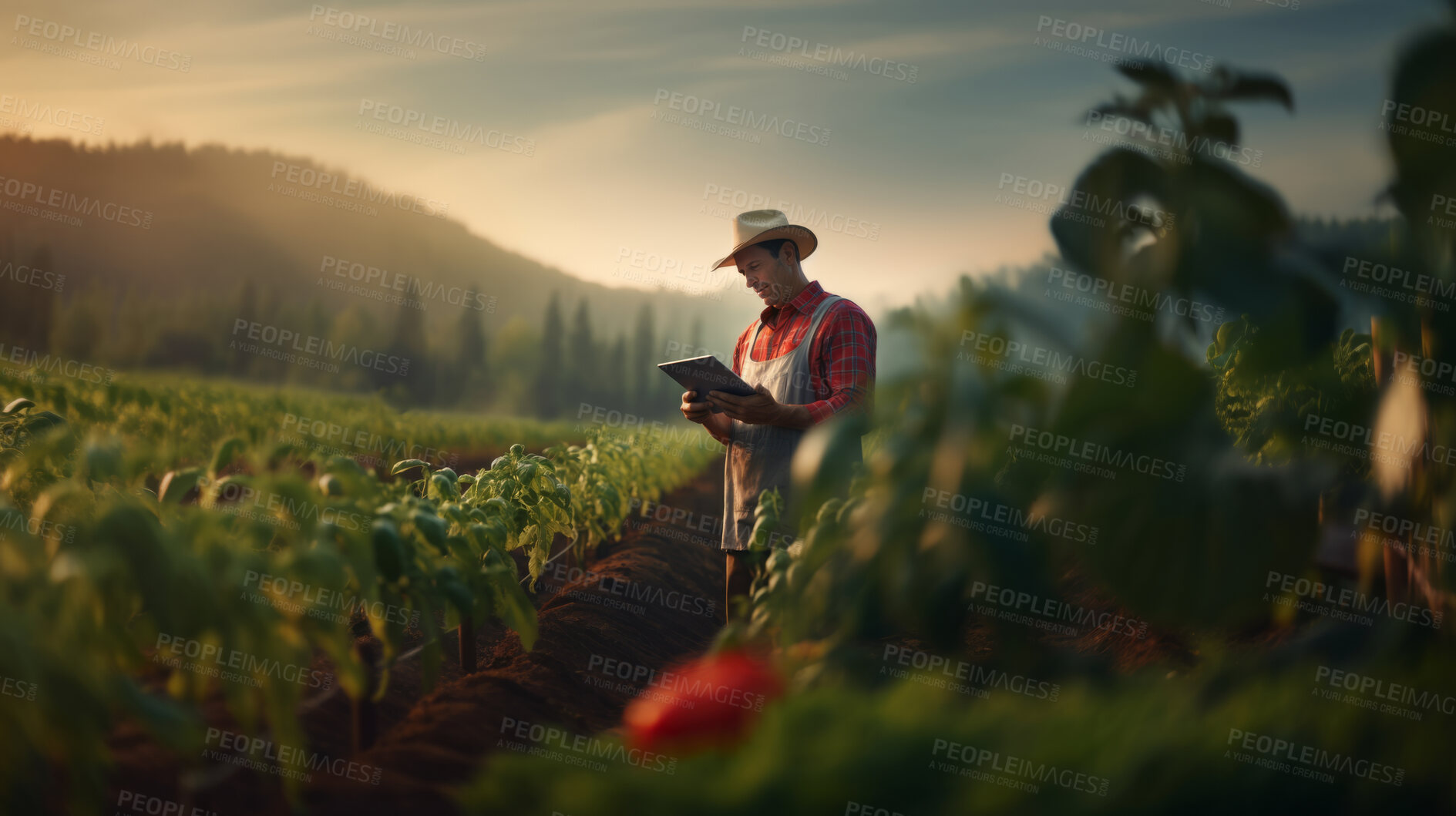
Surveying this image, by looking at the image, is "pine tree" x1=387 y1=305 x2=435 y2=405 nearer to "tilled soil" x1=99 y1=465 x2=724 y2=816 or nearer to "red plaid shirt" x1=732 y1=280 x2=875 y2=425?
"tilled soil" x1=99 y1=465 x2=724 y2=816

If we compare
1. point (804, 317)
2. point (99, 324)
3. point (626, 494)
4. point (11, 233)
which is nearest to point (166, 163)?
point (11, 233)

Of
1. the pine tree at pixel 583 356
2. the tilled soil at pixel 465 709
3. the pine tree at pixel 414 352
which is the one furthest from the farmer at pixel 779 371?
the pine tree at pixel 583 356

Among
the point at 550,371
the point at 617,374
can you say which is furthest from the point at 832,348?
the point at 617,374

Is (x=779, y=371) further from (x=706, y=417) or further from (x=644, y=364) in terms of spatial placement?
(x=644, y=364)

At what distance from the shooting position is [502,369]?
95.0ft

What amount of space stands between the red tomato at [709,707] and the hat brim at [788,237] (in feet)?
6.15

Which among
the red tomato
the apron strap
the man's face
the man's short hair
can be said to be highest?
the man's short hair

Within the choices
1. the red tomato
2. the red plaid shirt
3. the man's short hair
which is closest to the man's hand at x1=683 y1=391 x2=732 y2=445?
the red plaid shirt

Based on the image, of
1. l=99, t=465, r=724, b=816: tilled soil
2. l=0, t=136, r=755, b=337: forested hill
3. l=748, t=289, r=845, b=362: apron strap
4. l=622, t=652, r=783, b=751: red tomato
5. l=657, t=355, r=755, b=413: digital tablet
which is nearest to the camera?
l=622, t=652, r=783, b=751: red tomato

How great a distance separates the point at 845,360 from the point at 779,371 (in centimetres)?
27

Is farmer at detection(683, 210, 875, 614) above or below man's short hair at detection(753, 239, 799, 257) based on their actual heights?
below

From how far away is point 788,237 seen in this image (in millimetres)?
3289

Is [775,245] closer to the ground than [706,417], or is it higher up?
higher up

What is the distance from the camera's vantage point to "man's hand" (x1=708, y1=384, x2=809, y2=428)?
9.36 feet
